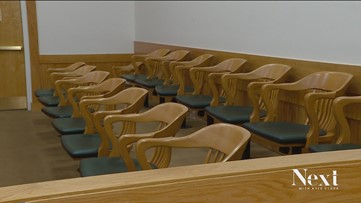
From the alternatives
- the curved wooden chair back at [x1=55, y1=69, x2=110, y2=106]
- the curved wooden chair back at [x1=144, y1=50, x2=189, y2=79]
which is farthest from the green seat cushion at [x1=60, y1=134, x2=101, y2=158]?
the curved wooden chair back at [x1=144, y1=50, x2=189, y2=79]

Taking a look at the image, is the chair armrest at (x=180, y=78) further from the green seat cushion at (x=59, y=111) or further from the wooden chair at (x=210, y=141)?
the wooden chair at (x=210, y=141)

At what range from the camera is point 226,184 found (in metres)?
1.07

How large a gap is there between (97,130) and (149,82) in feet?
8.51

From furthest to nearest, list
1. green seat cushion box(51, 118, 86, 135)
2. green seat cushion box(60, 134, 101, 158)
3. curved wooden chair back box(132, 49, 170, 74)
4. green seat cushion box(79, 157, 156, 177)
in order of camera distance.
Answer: curved wooden chair back box(132, 49, 170, 74) → green seat cushion box(51, 118, 86, 135) → green seat cushion box(60, 134, 101, 158) → green seat cushion box(79, 157, 156, 177)

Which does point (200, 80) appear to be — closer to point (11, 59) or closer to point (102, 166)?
point (102, 166)

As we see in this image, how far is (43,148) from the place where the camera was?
14.4 ft

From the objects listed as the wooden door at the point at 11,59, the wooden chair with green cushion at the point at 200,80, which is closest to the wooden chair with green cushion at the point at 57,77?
Result: the wooden chair with green cushion at the point at 200,80

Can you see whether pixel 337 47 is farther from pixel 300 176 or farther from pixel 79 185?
pixel 79 185

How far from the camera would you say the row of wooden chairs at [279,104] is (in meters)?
2.74

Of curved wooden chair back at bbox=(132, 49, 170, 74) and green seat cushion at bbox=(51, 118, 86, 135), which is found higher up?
curved wooden chair back at bbox=(132, 49, 170, 74)

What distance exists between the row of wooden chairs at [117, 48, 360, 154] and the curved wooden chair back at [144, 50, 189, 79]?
1.04 m

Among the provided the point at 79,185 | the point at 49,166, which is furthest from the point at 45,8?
the point at 79,185

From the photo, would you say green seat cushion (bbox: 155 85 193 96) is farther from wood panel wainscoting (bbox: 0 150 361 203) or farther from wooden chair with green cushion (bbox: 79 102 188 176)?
wood panel wainscoting (bbox: 0 150 361 203)

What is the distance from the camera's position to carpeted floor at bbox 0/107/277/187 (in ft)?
11.7
